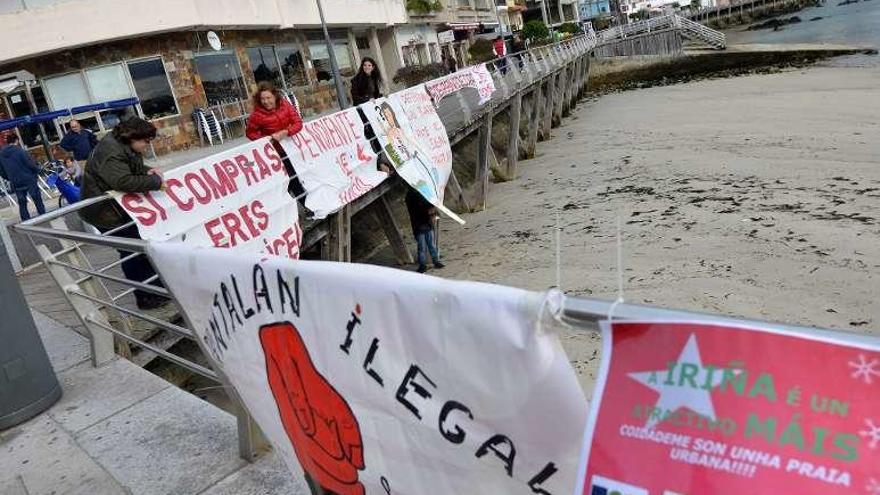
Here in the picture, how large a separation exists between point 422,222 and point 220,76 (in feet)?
59.2

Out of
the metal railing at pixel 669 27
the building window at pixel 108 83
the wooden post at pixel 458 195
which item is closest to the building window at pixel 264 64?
the building window at pixel 108 83

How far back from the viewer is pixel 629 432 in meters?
1.32

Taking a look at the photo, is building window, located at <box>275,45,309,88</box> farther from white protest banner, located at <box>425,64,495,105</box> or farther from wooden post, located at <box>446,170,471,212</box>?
wooden post, located at <box>446,170,471,212</box>

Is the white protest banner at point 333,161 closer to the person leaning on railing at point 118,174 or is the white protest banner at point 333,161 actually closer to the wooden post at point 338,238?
the wooden post at point 338,238

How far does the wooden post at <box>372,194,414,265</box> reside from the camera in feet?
32.4

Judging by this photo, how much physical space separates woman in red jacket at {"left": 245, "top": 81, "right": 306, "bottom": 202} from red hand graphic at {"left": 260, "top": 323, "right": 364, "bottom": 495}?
14.5ft

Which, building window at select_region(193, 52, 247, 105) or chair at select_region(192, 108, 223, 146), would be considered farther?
building window at select_region(193, 52, 247, 105)

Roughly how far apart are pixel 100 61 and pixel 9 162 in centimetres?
1199

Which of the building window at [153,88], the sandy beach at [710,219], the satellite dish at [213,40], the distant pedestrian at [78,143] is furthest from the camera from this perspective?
the satellite dish at [213,40]

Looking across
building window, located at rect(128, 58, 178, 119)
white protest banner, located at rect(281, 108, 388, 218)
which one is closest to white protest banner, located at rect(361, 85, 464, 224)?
white protest banner, located at rect(281, 108, 388, 218)

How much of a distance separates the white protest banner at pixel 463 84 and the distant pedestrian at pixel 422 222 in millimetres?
3045

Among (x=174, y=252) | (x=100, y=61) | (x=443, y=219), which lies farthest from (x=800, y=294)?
(x=100, y=61)

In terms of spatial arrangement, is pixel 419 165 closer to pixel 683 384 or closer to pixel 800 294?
pixel 800 294

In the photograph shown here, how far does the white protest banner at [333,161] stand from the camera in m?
6.96
